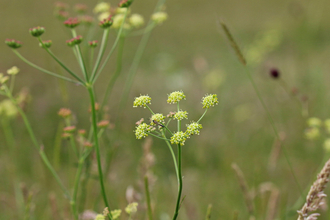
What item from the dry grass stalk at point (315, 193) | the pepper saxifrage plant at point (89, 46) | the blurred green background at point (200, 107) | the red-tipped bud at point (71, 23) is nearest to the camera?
the dry grass stalk at point (315, 193)

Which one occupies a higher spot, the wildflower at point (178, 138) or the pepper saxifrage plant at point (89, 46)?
the pepper saxifrage plant at point (89, 46)

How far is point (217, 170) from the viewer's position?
13.8 feet

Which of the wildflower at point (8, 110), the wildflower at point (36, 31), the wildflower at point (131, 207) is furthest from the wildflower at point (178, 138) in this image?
the wildflower at point (8, 110)

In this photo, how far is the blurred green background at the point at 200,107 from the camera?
3.04m

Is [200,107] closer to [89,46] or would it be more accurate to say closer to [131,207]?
[89,46]

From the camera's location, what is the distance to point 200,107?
4590 mm

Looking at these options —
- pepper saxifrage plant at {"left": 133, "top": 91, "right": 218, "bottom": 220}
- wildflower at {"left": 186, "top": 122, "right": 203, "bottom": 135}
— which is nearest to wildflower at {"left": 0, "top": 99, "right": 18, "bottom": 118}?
pepper saxifrage plant at {"left": 133, "top": 91, "right": 218, "bottom": 220}

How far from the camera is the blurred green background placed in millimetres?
3039

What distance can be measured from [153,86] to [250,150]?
11.9 feet

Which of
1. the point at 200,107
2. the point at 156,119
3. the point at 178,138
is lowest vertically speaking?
the point at 178,138

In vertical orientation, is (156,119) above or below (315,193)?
above

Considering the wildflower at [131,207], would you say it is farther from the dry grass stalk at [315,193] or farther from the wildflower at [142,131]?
the dry grass stalk at [315,193]

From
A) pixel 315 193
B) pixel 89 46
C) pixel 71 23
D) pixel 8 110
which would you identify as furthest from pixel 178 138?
pixel 8 110

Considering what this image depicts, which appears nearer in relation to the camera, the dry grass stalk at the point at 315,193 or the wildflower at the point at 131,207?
the dry grass stalk at the point at 315,193
